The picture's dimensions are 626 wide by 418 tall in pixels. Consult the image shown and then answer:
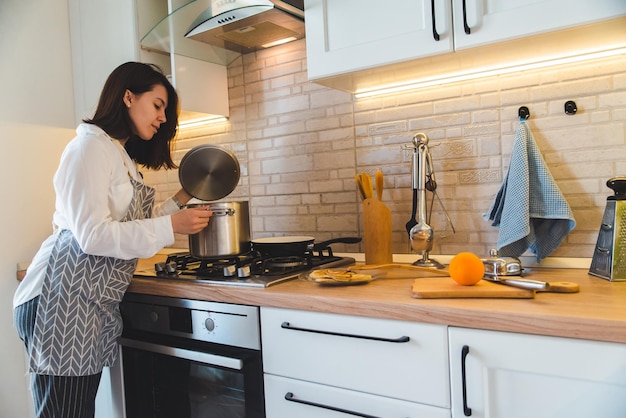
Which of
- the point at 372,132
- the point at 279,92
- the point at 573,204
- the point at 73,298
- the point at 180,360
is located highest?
the point at 279,92

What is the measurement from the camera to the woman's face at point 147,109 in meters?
1.58

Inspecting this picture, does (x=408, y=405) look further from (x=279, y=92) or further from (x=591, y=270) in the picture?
(x=279, y=92)

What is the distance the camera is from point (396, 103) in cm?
180

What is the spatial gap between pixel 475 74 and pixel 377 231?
0.61 metres

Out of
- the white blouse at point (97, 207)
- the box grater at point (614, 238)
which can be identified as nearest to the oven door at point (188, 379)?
the white blouse at point (97, 207)

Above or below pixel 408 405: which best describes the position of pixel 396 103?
above

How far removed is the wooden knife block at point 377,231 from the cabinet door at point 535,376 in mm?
599

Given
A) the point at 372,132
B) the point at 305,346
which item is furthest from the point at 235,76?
the point at 305,346

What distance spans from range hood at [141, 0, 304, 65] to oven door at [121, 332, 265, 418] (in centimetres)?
112

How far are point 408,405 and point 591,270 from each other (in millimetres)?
676

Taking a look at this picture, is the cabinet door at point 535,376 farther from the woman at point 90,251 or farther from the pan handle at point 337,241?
the woman at point 90,251

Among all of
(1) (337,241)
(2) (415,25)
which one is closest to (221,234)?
(1) (337,241)

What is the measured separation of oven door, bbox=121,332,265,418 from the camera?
4.52 ft

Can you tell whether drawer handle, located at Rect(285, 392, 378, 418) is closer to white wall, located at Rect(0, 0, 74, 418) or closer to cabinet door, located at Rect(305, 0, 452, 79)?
cabinet door, located at Rect(305, 0, 452, 79)
